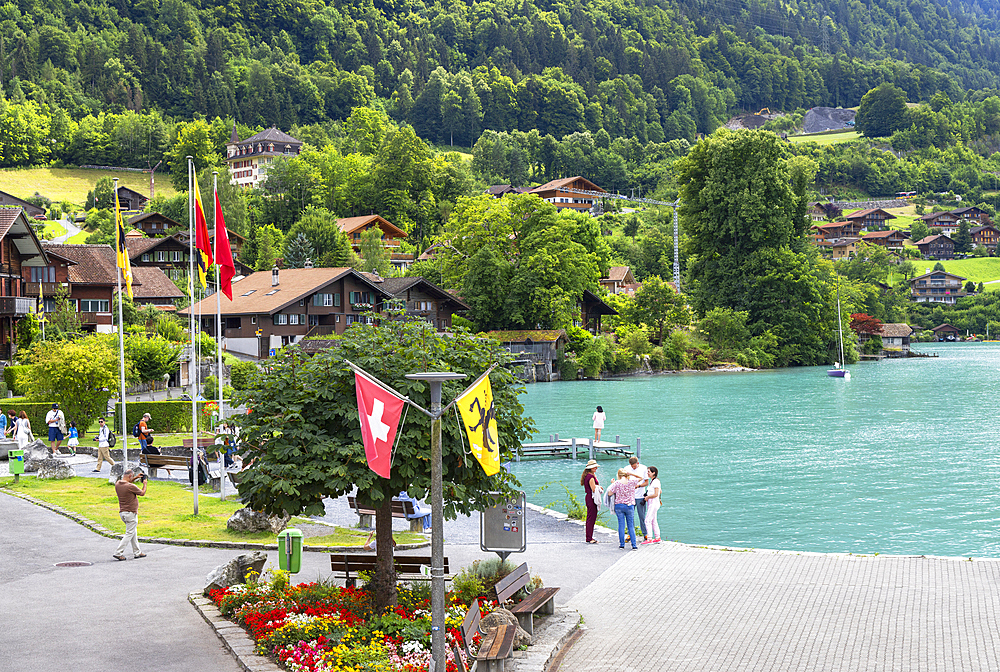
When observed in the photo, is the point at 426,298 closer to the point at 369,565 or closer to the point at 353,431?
the point at 369,565

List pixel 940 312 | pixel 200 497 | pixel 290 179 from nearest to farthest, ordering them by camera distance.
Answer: pixel 200 497
pixel 290 179
pixel 940 312

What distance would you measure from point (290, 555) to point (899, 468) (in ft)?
93.2

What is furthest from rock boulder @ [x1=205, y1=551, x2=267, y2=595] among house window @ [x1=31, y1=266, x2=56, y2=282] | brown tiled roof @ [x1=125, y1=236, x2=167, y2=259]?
brown tiled roof @ [x1=125, y1=236, x2=167, y2=259]

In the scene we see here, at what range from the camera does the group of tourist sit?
17422 mm

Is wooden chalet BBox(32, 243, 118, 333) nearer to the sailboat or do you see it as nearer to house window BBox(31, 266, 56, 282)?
house window BBox(31, 266, 56, 282)

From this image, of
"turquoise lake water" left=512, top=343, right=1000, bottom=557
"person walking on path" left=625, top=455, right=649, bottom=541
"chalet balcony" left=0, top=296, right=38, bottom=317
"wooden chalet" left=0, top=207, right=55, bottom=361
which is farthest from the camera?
"wooden chalet" left=0, top=207, right=55, bottom=361

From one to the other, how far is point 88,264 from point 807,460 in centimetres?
5961

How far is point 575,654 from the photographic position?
37.4 ft

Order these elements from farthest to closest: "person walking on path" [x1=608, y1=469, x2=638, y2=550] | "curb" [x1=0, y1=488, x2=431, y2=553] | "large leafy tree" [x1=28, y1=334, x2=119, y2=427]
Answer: "large leafy tree" [x1=28, y1=334, x2=119, y2=427] < "person walking on path" [x1=608, y1=469, x2=638, y2=550] < "curb" [x1=0, y1=488, x2=431, y2=553]

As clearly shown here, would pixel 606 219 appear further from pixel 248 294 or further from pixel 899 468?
pixel 899 468

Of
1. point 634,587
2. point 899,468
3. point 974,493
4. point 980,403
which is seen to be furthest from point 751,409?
point 634,587

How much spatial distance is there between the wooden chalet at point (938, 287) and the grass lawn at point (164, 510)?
177229 millimetres

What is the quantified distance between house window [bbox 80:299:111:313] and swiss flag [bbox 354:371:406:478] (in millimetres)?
72729


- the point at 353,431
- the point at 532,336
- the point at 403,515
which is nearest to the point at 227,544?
the point at 403,515
